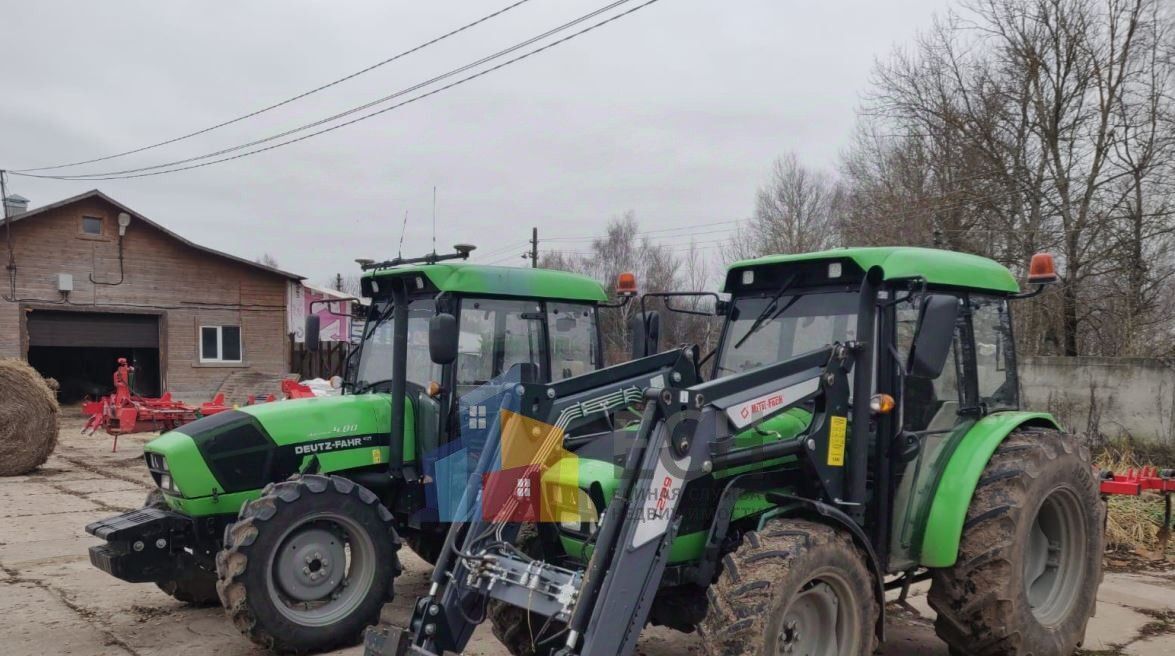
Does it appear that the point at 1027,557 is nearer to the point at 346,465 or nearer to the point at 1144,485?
the point at 1144,485

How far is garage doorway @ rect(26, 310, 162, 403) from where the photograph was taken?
814 inches

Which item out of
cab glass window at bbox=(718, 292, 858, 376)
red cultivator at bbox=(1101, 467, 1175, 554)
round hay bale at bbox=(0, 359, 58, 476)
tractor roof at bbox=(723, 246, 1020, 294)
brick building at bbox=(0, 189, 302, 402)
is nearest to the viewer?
tractor roof at bbox=(723, 246, 1020, 294)

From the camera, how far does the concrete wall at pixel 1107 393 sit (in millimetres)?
10680

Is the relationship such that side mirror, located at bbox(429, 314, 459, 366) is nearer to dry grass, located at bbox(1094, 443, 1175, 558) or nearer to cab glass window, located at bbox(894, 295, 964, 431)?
cab glass window, located at bbox(894, 295, 964, 431)

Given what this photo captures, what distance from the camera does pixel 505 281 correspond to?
6504mm

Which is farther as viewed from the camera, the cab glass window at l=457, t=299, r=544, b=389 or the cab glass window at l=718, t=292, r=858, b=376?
the cab glass window at l=457, t=299, r=544, b=389

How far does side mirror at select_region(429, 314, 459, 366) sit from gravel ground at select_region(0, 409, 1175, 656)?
1759 millimetres

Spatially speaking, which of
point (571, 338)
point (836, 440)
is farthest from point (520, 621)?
point (571, 338)

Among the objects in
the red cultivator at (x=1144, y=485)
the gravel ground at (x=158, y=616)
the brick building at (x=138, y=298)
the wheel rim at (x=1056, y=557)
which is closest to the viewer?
the wheel rim at (x=1056, y=557)

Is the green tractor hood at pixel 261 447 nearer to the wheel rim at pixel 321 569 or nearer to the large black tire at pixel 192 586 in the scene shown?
the large black tire at pixel 192 586

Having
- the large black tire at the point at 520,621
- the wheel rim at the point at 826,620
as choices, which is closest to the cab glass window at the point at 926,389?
the wheel rim at the point at 826,620

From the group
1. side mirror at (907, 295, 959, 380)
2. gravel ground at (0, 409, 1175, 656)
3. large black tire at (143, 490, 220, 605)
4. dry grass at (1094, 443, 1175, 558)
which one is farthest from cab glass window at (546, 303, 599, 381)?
dry grass at (1094, 443, 1175, 558)

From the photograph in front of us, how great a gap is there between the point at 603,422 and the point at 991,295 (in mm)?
2377

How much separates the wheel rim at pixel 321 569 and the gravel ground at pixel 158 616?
306 mm
